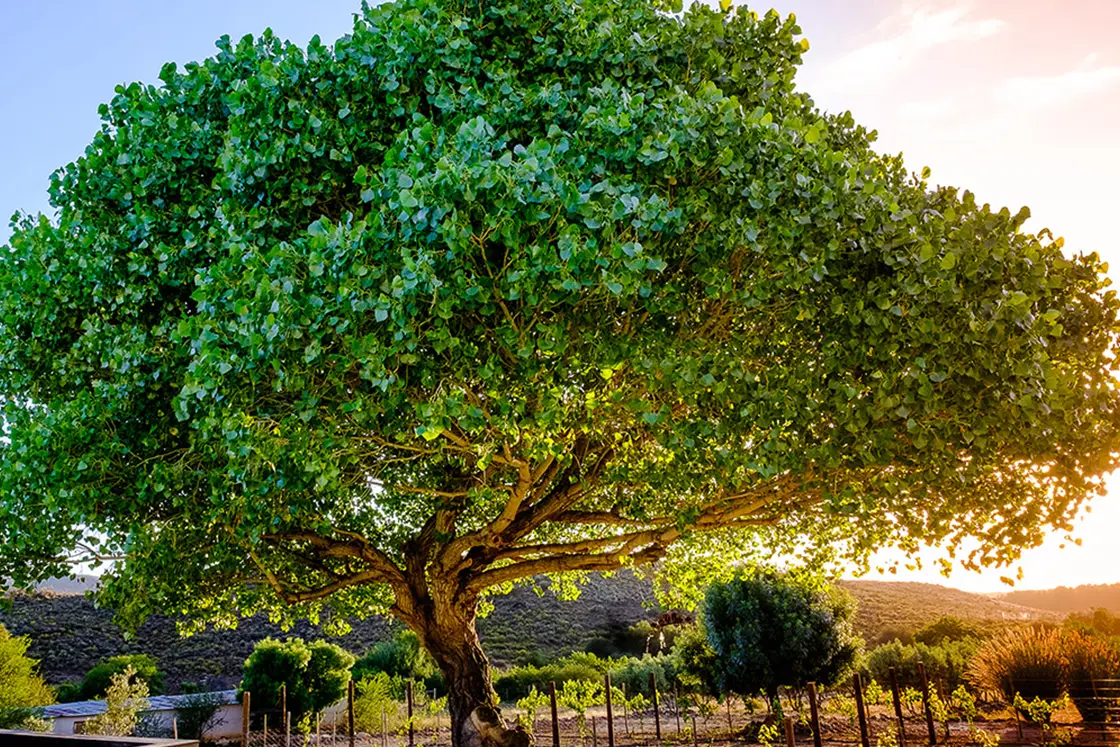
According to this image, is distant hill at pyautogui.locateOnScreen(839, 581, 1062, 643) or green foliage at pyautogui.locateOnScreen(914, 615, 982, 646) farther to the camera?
distant hill at pyautogui.locateOnScreen(839, 581, 1062, 643)

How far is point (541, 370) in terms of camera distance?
7582 millimetres

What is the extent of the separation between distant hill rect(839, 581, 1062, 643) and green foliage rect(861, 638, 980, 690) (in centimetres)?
1433

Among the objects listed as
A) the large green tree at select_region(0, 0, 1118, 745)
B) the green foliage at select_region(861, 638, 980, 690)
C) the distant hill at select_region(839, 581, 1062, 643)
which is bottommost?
the distant hill at select_region(839, 581, 1062, 643)

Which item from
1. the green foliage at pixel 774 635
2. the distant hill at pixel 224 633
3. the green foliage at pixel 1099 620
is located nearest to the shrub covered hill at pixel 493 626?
the distant hill at pixel 224 633

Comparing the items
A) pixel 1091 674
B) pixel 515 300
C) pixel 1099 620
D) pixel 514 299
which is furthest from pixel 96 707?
pixel 1099 620

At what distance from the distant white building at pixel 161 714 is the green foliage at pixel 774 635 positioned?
16.2m

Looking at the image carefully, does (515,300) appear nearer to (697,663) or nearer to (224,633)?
(697,663)

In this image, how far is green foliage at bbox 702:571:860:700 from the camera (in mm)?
23125

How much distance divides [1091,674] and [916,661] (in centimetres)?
961

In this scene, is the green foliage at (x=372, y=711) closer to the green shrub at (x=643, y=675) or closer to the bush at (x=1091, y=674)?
the green shrub at (x=643, y=675)

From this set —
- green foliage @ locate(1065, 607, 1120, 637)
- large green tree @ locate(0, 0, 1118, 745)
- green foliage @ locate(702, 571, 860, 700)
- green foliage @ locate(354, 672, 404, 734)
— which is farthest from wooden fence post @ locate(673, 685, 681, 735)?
large green tree @ locate(0, 0, 1118, 745)

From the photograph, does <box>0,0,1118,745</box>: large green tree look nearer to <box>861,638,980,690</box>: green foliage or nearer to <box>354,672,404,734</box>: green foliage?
<box>354,672,404,734</box>: green foliage

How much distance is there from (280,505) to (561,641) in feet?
154

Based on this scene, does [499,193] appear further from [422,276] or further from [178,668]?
[178,668]
